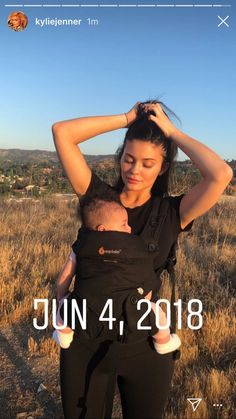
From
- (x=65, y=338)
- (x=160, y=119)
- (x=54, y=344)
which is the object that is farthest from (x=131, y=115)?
(x=54, y=344)

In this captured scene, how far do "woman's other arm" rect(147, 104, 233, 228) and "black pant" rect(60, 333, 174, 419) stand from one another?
0.66 m

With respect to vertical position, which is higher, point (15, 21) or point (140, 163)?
point (15, 21)

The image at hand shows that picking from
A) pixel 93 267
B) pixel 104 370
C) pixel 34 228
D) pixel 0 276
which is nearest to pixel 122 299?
pixel 93 267

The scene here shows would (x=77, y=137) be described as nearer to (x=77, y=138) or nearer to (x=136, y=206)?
(x=77, y=138)

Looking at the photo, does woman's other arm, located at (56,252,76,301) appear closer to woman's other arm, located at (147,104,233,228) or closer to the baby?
the baby

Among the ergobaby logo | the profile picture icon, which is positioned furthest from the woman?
the profile picture icon

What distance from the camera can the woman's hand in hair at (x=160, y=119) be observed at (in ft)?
7.29

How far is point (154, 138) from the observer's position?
7.29ft

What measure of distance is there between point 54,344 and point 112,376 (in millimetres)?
2036

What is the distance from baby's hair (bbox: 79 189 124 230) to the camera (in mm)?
2148

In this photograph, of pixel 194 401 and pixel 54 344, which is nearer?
pixel 194 401

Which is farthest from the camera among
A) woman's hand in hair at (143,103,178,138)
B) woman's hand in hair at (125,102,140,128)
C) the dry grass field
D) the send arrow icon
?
the dry grass field

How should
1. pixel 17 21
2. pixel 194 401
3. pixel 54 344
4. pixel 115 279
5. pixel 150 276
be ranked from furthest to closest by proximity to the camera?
pixel 17 21, pixel 54 344, pixel 194 401, pixel 150 276, pixel 115 279

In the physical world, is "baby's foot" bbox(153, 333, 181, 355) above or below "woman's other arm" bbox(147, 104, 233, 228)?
below
